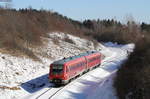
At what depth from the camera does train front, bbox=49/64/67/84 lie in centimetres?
2906

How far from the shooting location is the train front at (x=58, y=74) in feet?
95.3

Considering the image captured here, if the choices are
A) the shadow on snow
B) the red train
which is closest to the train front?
the red train

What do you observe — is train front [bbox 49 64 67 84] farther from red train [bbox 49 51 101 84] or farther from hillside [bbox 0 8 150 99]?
hillside [bbox 0 8 150 99]

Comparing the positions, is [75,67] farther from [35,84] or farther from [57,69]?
[35,84]

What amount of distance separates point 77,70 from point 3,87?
393 inches

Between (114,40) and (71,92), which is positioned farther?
(114,40)

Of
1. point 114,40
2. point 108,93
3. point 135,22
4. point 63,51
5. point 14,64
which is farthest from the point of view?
point 135,22

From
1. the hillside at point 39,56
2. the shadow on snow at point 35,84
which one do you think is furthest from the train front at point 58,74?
the hillside at point 39,56

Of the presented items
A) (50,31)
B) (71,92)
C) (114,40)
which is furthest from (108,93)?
(114,40)

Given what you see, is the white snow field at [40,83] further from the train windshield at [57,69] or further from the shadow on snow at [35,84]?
the train windshield at [57,69]

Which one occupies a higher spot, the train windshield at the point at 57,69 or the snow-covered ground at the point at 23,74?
the train windshield at the point at 57,69

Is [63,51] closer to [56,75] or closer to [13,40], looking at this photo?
[13,40]

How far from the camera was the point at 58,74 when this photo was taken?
95.9 ft

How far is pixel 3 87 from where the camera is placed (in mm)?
25531
